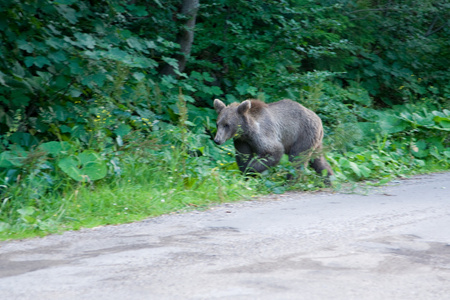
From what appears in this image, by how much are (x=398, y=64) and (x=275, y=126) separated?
6441 mm

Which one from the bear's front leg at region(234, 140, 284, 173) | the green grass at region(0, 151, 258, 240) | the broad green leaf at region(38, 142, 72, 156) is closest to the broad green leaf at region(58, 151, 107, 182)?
the green grass at region(0, 151, 258, 240)

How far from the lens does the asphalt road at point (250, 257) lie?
12.7 ft

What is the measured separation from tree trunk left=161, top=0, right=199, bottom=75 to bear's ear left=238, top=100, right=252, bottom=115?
2.86m

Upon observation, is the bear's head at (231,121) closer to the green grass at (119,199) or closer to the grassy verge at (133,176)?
the grassy verge at (133,176)

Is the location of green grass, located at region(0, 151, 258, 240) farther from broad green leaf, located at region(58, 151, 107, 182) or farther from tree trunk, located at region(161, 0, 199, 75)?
tree trunk, located at region(161, 0, 199, 75)

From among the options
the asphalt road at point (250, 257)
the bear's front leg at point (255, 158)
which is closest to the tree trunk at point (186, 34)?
the bear's front leg at point (255, 158)

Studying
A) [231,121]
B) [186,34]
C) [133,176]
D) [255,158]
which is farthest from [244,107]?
[186,34]

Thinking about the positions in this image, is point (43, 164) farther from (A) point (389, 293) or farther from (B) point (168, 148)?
(A) point (389, 293)

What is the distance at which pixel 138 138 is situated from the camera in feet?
26.5

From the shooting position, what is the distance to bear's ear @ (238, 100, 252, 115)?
8484 mm

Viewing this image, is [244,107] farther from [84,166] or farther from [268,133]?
[84,166]

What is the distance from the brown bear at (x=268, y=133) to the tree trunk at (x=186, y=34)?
2.58 m

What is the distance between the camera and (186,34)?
11.1m

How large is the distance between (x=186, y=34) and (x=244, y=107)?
3.23 metres
